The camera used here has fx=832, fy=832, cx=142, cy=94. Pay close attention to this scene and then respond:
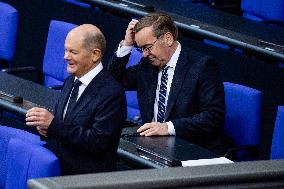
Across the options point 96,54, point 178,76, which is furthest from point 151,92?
point 96,54

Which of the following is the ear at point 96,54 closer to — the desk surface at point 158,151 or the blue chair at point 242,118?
the desk surface at point 158,151

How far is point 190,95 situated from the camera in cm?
442

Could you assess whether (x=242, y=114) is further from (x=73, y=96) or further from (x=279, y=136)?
(x=73, y=96)

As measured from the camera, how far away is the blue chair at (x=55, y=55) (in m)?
5.68

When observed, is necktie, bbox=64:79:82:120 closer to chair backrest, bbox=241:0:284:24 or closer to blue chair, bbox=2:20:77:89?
blue chair, bbox=2:20:77:89

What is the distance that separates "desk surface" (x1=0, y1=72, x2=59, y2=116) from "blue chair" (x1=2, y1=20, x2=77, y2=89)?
474mm

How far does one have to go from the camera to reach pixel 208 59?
441 cm

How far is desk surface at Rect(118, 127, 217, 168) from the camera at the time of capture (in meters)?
3.87

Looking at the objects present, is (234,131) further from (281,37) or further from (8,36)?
(8,36)

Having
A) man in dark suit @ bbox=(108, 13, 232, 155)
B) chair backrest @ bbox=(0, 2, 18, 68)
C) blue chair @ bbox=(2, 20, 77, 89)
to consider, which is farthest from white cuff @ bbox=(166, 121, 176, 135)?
chair backrest @ bbox=(0, 2, 18, 68)

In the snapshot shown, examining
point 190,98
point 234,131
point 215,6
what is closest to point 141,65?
point 190,98

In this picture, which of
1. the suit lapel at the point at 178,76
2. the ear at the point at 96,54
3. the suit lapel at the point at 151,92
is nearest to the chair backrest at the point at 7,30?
the suit lapel at the point at 151,92

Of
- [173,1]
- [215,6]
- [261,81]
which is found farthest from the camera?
[215,6]

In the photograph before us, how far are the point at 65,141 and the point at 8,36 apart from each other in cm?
264
